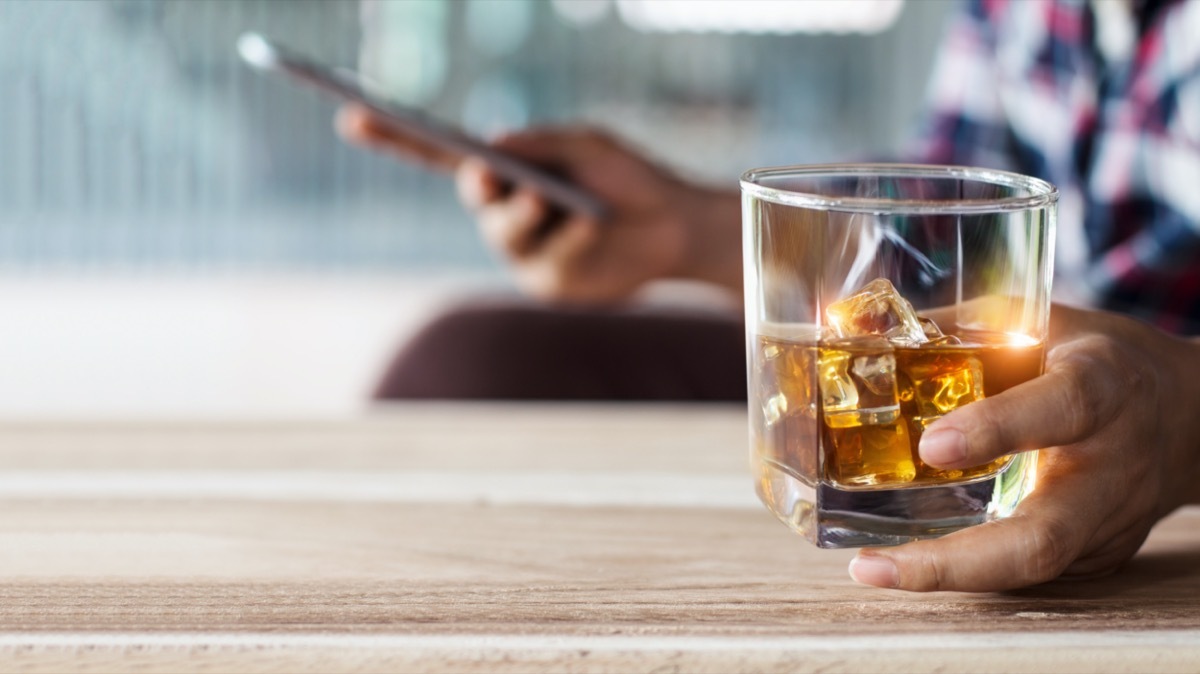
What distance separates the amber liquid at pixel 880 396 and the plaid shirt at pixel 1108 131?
2.34ft

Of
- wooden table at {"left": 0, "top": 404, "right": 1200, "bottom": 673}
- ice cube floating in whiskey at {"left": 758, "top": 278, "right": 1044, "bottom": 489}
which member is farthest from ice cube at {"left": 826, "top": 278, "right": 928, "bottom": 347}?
wooden table at {"left": 0, "top": 404, "right": 1200, "bottom": 673}

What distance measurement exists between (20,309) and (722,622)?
3.37 metres

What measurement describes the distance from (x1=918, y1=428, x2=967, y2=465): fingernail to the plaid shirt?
0.75 meters

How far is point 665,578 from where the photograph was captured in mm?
476

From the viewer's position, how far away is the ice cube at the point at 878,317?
398 millimetres

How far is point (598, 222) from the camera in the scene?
1.08m

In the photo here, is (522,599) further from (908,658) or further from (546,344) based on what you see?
(546,344)

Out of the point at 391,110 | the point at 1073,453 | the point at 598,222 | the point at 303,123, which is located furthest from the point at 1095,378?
the point at 303,123

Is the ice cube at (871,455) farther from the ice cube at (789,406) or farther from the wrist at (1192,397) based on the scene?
the wrist at (1192,397)

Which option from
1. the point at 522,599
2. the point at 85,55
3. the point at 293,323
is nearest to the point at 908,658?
the point at 522,599

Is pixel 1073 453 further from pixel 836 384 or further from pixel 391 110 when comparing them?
pixel 391 110

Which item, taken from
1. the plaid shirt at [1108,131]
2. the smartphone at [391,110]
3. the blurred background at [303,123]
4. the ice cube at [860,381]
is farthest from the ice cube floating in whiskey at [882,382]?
the blurred background at [303,123]

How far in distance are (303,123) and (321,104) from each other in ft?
0.24

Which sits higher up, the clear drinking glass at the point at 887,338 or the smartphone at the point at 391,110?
the smartphone at the point at 391,110
